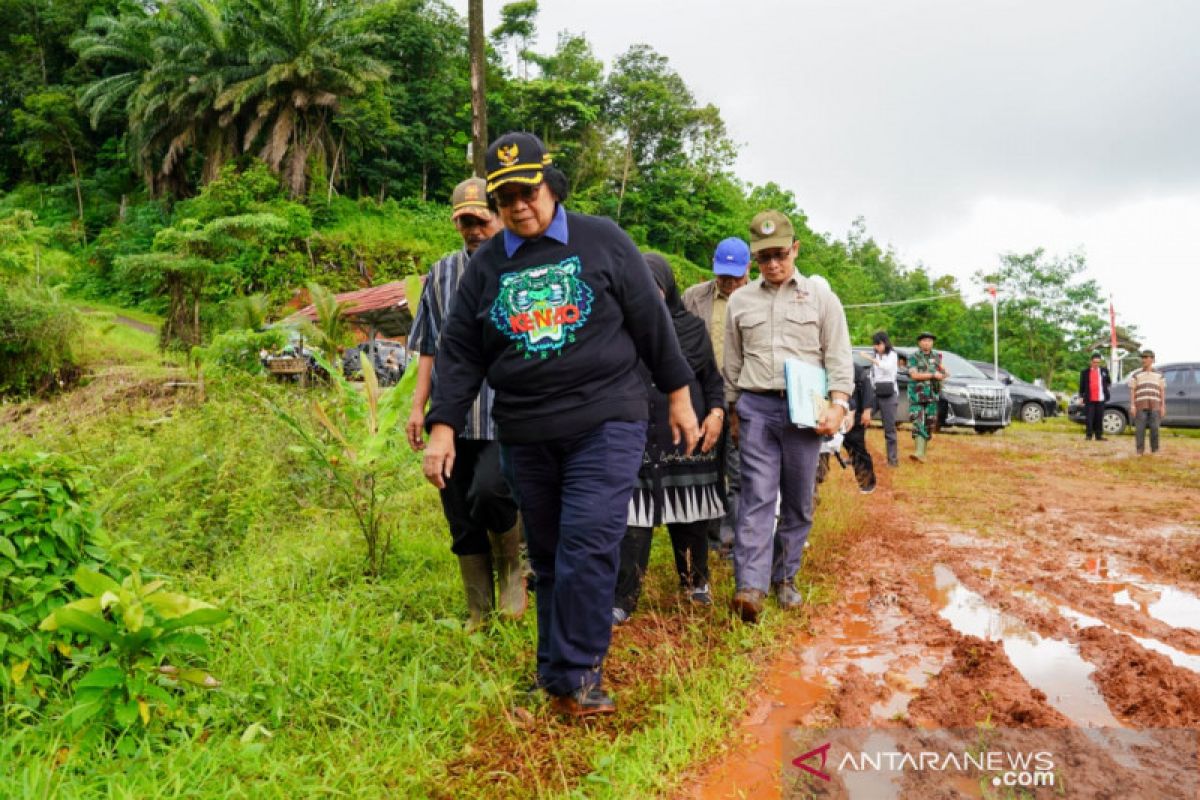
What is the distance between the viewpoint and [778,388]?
13.6ft

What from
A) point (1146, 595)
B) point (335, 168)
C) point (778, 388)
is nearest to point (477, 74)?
point (778, 388)

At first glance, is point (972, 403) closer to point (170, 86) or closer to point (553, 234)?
point (553, 234)

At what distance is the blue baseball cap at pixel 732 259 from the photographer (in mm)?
4789

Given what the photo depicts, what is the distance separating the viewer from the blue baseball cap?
4789mm

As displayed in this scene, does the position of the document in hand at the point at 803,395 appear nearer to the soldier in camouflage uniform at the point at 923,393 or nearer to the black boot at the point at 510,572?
the black boot at the point at 510,572

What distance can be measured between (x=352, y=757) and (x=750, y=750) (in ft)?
4.17

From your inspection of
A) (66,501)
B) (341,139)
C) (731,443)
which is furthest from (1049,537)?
(341,139)

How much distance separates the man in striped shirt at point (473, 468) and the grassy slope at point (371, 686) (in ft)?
0.81

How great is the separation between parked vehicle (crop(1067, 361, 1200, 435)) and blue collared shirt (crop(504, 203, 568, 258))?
17816mm

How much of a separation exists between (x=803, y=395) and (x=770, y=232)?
0.81 meters

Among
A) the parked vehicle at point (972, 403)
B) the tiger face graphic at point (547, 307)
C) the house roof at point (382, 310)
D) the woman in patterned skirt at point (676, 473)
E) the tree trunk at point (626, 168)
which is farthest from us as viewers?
the tree trunk at point (626, 168)

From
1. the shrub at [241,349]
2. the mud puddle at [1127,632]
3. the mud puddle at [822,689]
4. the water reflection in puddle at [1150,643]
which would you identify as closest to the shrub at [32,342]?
the shrub at [241,349]

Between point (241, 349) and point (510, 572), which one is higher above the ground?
point (241, 349)

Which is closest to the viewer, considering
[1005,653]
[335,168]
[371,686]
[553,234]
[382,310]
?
[553,234]
